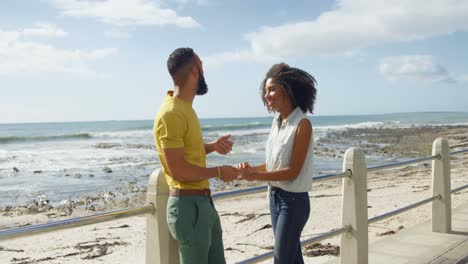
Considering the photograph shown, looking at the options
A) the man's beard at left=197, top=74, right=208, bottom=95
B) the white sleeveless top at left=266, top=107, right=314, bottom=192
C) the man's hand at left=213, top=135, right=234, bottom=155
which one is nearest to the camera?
the man's beard at left=197, top=74, right=208, bottom=95

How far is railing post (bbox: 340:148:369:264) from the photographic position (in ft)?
13.5

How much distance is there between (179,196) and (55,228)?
596 millimetres

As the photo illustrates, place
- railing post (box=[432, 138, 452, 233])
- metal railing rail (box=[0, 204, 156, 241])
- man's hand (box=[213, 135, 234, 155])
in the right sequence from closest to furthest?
metal railing rail (box=[0, 204, 156, 241])
man's hand (box=[213, 135, 234, 155])
railing post (box=[432, 138, 452, 233])

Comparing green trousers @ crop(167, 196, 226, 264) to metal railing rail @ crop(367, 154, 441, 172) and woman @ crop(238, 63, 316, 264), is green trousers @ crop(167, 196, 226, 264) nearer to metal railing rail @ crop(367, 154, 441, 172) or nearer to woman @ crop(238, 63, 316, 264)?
woman @ crop(238, 63, 316, 264)

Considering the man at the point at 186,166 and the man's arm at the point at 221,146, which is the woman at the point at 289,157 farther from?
the man at the point at 186,166

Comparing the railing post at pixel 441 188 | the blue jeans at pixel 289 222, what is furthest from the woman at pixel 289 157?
the railing post at pixel 441 188

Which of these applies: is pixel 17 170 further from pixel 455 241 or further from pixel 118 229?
pixel 455 241

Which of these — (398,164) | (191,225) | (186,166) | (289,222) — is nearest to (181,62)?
(186,166)

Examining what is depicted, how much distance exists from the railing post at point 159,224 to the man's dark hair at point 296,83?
0.95 metres

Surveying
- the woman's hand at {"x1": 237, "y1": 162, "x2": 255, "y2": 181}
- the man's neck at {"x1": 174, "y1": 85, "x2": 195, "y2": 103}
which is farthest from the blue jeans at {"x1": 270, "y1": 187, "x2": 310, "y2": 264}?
the man's neck at {"x1": 174, "y1": 85, "x2": 195, "y2": 103}

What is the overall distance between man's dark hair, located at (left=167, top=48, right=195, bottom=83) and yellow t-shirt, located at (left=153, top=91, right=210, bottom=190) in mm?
115

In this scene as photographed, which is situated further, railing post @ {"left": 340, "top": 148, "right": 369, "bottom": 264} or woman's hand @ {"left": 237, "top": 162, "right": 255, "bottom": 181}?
railing post @ {"left": 340, "top": 148, "right": 369, "bottom": 264}

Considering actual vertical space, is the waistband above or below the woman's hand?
below

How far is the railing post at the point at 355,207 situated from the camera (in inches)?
161
